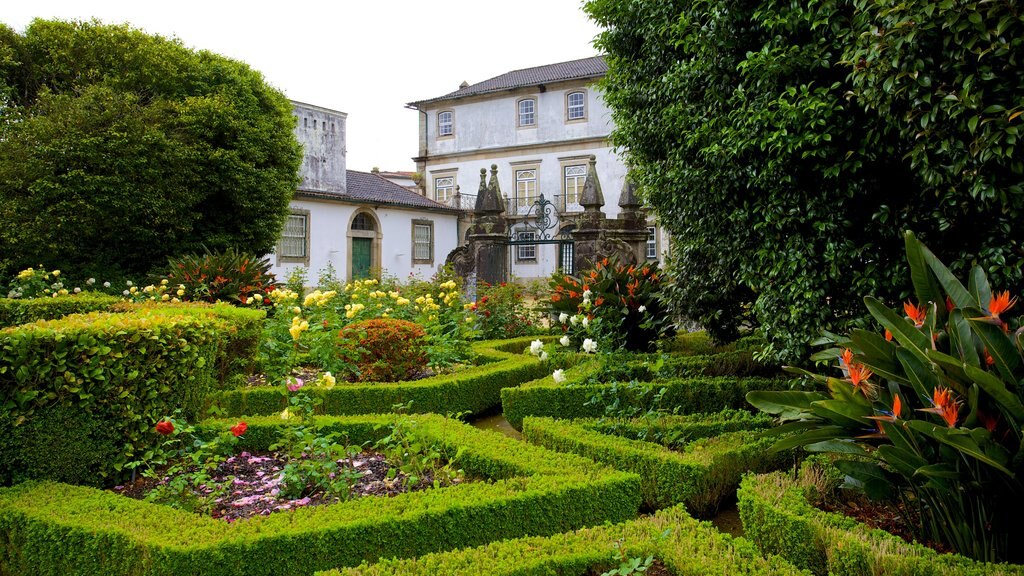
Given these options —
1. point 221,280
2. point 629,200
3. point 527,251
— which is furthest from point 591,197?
point 527,251

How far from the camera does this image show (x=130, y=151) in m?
13.3

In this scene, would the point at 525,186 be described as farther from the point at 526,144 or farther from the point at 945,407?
the point at 945,407

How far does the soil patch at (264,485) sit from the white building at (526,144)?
83.4 feet

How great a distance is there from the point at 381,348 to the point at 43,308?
181 inches

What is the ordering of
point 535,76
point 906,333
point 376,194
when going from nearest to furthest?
point 906,333 < point 376,194 < point 535,76

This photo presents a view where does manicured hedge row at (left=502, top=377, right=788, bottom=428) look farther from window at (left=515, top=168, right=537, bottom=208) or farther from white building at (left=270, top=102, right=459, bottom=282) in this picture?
window at (left=515, top=168, right=537, bottom=208)

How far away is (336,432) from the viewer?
4676 millimetres

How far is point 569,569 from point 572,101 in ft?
99.5

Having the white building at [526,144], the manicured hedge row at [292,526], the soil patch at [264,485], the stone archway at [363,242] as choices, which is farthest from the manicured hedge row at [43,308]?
the white building at [526,144]

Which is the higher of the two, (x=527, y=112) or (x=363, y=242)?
(x=527, y=112)

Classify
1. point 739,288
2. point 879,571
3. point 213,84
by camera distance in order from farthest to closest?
point 213,84 → point 739,288 → point 879,571

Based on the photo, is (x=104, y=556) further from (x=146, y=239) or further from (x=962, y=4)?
(x=146, y=239)

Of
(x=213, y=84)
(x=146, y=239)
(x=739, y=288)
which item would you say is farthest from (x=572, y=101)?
(x=739, y=288)

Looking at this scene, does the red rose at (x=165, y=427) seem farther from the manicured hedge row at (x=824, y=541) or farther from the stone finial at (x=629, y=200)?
the stone finial at (x=629, y=200)
